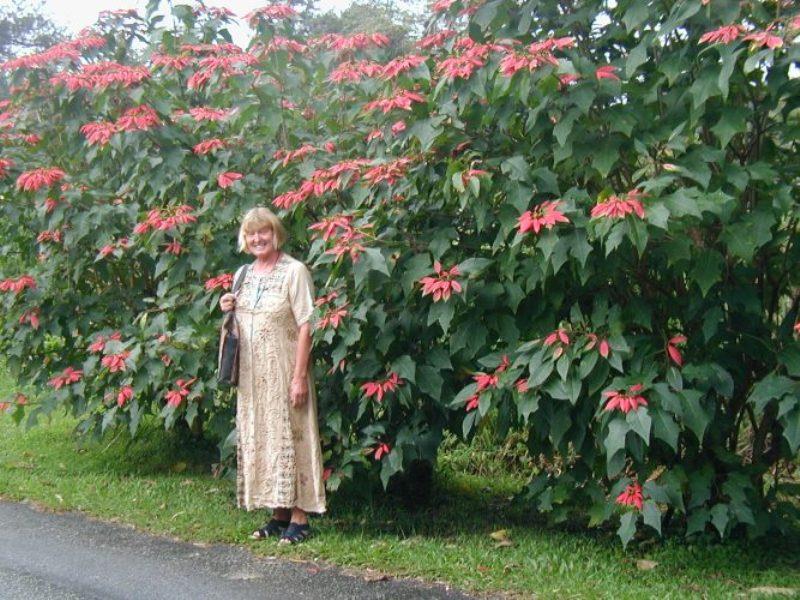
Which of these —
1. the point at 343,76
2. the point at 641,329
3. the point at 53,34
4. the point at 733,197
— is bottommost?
the point at 641,329

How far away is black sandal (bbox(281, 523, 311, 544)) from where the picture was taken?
18.7 feet

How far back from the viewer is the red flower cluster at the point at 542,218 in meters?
4.59

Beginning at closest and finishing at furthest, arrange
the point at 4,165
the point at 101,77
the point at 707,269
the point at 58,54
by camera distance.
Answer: the point at 707,269 → the point at 101,77 → the point at 4,165 → the point at 58,54

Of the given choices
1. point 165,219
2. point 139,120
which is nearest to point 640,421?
point 165,219

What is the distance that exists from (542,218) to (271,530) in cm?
251

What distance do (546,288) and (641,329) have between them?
0.54m

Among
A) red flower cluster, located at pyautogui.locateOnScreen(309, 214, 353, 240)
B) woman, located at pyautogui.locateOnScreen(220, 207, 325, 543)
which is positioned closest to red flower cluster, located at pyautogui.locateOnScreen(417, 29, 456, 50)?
red flower cluster, located at pyautogui.locateOnScreen(309, 214, 353, 240)

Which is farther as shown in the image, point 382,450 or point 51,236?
point 51,236

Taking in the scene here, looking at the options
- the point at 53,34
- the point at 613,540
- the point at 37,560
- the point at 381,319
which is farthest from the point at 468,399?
the point at 53,34

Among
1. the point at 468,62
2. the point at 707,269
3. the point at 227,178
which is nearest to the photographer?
the point at 707,269

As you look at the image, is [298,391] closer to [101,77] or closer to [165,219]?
[165,219]

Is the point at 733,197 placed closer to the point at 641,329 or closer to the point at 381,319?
the point at 641,329

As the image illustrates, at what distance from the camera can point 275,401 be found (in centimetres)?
571

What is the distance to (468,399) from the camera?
516 cm
